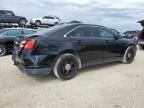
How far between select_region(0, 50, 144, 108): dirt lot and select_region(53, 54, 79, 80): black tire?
182mm

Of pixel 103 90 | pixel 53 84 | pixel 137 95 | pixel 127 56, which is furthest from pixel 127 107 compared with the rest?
pixel 127 56

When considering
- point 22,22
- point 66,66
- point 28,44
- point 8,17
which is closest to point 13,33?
point 28,44

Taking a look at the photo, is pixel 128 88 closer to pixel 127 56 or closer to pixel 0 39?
pixel 127 56

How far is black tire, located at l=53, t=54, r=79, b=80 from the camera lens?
670cm

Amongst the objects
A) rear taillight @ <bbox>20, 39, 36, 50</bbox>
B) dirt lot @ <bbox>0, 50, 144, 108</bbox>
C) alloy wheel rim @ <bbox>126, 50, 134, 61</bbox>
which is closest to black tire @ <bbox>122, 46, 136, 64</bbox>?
alloy wheel rim @ <bbox>126, 50, 134, 61</bbox>

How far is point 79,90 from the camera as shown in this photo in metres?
6.07

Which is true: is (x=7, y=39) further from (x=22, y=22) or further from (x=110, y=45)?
(x=22, y=22)

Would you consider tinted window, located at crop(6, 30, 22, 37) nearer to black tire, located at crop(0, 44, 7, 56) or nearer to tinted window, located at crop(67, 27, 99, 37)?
black tire, located at crop(0, 44, 7, 56)

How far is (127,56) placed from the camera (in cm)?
918

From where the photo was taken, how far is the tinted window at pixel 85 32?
Answer: 7313 millimetres

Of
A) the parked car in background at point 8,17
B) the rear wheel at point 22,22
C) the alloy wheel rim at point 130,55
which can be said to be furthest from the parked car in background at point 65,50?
the rear wheel at point 22,22

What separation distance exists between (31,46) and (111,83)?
7.66 ft

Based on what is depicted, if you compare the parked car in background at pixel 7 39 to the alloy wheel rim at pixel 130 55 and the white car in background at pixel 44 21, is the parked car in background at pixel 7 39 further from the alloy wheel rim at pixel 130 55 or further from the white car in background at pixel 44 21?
the white car in background at pixel 44 21

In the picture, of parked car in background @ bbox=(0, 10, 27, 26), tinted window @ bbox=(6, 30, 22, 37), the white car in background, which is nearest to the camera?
tinted window @ bbox=(6, 30, 22, 37)
